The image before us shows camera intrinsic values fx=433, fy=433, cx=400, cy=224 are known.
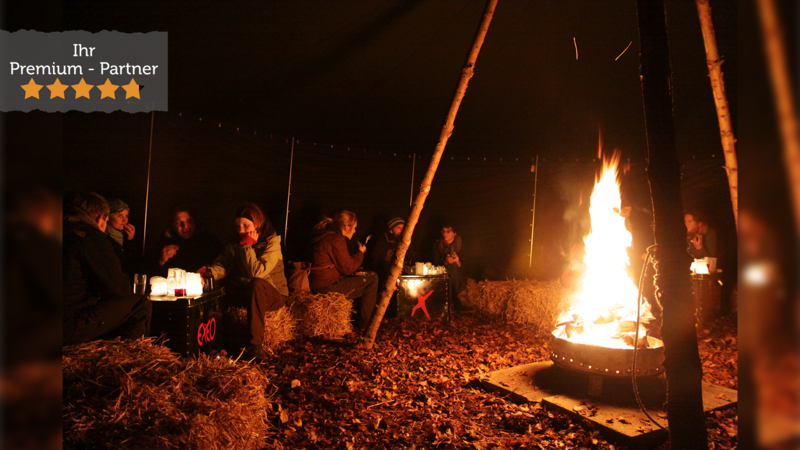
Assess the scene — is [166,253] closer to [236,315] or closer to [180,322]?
[236,315]

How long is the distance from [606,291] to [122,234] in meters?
5.68

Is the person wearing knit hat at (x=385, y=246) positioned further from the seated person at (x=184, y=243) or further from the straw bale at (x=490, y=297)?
the seated person at (x=184, y=243)

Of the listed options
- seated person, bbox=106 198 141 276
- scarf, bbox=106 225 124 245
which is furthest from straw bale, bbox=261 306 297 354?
scarf, bbox=106 225 124 245

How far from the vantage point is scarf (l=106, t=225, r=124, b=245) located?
4812 mm

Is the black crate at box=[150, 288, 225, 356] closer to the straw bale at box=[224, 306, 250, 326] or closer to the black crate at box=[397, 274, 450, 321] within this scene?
the straw bale at box=[224, 306, 250, 326]

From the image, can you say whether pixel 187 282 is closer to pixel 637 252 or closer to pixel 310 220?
pixel 310 220

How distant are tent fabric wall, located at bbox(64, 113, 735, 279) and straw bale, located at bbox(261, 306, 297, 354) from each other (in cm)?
175

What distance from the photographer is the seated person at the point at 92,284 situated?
3.36 m

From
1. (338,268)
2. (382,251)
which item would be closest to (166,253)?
(338,268)

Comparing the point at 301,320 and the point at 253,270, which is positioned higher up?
the point at 253,270

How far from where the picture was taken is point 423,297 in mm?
7074

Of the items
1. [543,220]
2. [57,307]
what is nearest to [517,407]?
[57,307]

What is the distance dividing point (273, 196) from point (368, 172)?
205 cm

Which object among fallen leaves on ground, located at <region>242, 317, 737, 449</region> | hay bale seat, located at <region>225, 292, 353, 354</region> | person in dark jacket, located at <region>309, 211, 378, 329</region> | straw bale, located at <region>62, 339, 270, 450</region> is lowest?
fallen leaves on ground, located at <region>242, 317, 737, 449</region>
